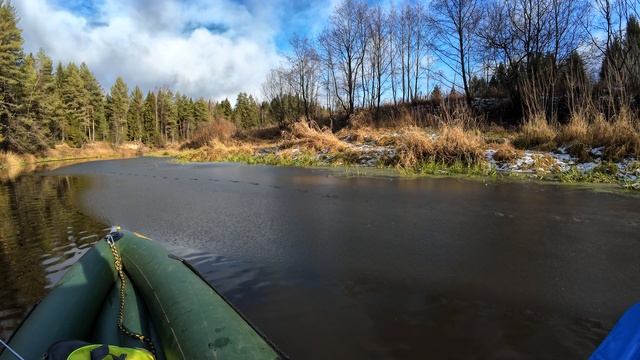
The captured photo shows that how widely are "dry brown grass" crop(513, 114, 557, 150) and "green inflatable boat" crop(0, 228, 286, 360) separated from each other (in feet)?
34.2

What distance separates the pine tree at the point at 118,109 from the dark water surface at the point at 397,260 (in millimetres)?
59030

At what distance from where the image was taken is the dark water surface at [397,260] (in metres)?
2.65

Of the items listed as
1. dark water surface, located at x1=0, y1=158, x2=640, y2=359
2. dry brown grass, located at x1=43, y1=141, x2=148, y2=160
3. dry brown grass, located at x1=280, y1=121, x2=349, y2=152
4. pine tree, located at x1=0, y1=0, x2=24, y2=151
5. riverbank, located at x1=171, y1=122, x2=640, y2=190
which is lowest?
dark water surface, located at x1=0, y1=158, x2=640, y2=359

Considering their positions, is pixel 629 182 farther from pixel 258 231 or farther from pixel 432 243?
pixel 258 231

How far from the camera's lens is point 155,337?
2289 mm

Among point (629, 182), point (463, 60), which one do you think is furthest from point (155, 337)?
point (463, 60)

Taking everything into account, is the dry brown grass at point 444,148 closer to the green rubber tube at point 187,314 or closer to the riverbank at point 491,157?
the riverbank at point 491,157

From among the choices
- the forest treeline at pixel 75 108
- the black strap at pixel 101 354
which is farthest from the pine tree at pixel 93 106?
the black strap at pixel 101 354

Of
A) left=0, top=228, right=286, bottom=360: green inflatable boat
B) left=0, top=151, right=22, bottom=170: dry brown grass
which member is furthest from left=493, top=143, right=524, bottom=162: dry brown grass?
left=0, top=151, right=22, bottom=170: dry brown grass

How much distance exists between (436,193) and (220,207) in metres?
3.89

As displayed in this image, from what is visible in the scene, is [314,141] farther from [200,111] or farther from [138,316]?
[200,111]

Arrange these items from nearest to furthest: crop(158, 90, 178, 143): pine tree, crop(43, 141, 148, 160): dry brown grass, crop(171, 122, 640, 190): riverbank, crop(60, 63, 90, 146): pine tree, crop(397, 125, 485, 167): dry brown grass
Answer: crop(171, 122, 640, 190): riverbank < crop(397, 125, 485, 167): dry brown grass < crop(43, 141, 148, 160): dry brown grass < crop(60, 63, 90, 146): pine tree < crop(158, 90, 178, 143): pine tree

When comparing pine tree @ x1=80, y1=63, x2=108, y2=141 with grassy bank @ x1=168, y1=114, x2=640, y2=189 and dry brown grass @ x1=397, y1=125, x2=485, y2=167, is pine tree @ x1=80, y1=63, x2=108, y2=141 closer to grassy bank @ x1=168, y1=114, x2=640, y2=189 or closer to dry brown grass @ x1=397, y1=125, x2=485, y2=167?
grassy bank @ x1=168, y1=114, x2=640, y2=189

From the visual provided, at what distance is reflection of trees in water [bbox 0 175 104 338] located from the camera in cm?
333
